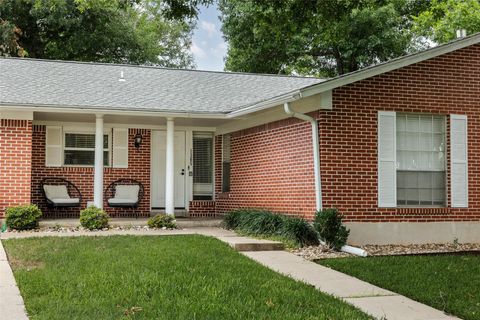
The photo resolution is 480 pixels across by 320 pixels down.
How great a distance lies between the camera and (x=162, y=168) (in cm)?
1535

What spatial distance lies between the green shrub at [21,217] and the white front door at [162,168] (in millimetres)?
3800

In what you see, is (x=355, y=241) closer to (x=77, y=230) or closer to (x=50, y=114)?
(x=77, y=230)

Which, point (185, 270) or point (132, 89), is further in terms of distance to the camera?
point (132, 89)

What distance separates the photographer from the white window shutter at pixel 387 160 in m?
10.8

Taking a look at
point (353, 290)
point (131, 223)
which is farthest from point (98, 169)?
point (353, 290)

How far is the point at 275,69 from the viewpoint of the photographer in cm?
2816

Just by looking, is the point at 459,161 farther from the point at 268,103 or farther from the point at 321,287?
the point at 321,287

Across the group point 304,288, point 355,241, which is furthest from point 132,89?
point 304,288

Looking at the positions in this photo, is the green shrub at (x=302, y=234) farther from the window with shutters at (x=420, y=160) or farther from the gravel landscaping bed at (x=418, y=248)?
the window with shutters at (x=420, y=160)

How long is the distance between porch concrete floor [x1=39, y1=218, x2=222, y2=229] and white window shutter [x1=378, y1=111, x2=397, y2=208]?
14.4ft

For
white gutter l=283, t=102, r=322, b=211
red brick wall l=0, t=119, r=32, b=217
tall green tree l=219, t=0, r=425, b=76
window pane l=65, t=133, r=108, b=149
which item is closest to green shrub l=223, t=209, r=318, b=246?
white gutter l=283, t=102, r=322, b=211

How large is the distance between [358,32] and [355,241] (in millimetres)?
17299

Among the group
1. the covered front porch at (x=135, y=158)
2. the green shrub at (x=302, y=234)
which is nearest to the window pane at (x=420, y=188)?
the green shrub at (x=302, y=234)

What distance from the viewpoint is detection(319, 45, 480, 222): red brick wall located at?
1059 cm
